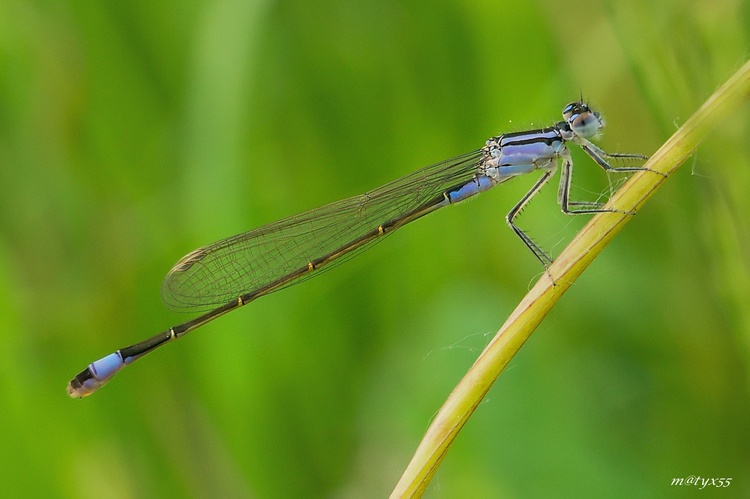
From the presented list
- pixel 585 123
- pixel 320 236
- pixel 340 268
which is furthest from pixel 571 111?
pixel 340 268

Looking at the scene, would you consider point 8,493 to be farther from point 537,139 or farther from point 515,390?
point 537,139

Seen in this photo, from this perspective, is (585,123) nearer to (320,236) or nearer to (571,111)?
(571,111)

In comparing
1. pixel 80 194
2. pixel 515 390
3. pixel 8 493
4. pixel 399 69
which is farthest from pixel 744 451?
pixel 80 194

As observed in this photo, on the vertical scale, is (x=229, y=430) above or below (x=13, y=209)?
below

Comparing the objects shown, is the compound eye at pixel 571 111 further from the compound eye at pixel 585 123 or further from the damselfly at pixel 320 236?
the damselfly at pixel 320 236

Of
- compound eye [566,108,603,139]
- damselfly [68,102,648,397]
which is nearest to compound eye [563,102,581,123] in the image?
compound eye [566,108,603,139]

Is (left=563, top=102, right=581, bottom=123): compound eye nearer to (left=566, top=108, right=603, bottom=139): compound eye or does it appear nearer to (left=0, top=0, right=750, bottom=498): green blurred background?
(left=566, top=108, right=603, bottom=139): compound eye

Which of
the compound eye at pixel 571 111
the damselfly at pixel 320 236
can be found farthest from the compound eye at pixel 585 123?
the damselfly at pixel 320 236
